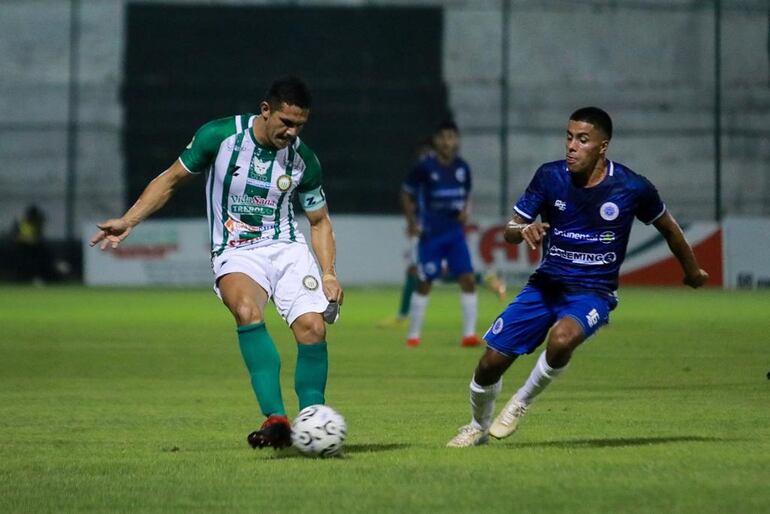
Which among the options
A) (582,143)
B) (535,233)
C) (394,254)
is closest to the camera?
(535,233)

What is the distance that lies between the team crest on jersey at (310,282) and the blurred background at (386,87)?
2501 cm

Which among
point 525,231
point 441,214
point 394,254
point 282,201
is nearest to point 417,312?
point 441,214

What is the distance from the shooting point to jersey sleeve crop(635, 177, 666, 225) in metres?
8.80

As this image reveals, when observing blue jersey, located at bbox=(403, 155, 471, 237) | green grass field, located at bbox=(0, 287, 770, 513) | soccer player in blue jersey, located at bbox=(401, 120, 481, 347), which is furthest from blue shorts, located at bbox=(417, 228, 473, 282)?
green grass field, located at bbox=(0, 287, 770, 513)

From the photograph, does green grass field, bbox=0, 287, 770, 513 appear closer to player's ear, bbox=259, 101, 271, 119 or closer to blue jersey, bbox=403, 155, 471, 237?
blue jersey, bbox=403, 155, 471, 237

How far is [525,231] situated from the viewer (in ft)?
27.4

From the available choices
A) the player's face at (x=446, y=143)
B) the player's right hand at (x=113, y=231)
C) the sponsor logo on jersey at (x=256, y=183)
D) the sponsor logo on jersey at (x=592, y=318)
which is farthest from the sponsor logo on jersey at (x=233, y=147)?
the player's face at (x=446, y=143)

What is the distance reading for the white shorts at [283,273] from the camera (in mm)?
8750

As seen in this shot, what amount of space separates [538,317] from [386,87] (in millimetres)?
26320

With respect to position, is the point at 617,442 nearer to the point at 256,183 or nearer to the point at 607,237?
the point at 607,237

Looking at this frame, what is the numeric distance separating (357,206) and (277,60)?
400 cm

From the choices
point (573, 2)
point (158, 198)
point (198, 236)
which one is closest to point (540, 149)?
point (573, 2)

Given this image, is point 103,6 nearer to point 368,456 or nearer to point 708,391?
point 708,391

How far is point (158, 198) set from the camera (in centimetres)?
870
